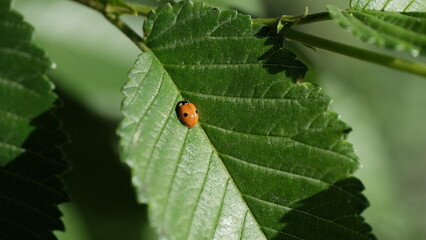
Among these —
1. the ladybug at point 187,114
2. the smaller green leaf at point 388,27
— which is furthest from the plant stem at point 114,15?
the smaller green leaf at point 388,27

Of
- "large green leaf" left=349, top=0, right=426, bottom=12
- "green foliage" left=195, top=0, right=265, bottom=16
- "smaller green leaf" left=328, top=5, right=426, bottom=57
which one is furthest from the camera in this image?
"green foliage" left=195, top=0, right=265, bottom=16

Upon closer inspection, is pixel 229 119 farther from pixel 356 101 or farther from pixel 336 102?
pixel 356 101

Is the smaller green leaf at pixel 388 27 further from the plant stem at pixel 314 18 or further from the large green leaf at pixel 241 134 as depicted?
the large green leaf at pixel 241 134

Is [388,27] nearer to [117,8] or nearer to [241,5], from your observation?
[117,8]

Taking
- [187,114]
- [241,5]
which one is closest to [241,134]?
[187,114]

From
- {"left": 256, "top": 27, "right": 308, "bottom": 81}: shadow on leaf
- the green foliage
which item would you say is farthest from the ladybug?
the green foliage

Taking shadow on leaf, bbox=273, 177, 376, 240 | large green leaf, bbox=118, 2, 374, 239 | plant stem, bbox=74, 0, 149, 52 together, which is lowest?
shadow on leaf, bbox=273, 177, 376, 240

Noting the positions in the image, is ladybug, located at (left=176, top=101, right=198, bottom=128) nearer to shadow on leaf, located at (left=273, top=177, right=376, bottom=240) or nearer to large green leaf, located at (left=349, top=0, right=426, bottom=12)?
shadow on leaf, located at (left=273, top=177, right=376, bottom=240)
